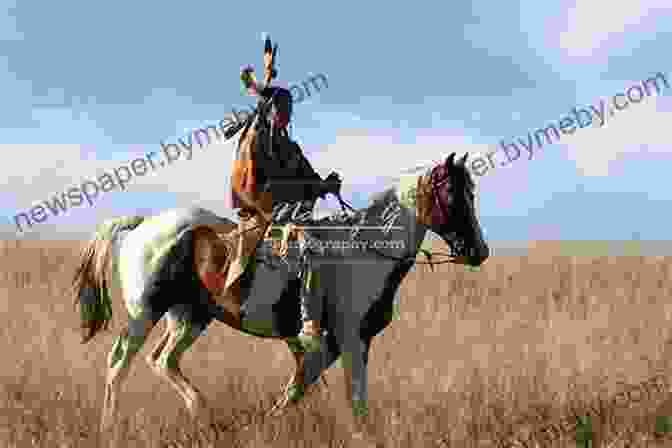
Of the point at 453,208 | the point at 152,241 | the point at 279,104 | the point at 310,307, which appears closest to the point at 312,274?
the point at 310,307

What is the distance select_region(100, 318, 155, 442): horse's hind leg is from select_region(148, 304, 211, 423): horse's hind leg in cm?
42

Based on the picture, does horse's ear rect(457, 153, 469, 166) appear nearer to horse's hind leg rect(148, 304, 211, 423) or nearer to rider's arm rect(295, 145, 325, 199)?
rider's arm rect(295, 145, 325, 199)

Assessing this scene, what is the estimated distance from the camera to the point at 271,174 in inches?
265

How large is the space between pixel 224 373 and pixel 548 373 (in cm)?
380

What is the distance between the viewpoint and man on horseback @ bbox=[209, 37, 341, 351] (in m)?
6.73

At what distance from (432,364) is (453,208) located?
317 centimetres

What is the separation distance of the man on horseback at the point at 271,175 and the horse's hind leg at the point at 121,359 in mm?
1085

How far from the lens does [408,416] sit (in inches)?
244

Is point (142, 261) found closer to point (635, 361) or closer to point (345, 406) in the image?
point (345, 406)

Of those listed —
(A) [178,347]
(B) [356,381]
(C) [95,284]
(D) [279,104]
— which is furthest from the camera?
(C) [95,284]

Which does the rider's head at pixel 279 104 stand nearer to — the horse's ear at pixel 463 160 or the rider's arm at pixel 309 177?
the rider's arm at pixel 309 177

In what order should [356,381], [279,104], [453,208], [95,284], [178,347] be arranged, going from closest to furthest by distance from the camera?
[356,381]
[453,208]
[279,104]
[178,347]
[95,284]

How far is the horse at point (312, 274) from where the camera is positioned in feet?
21.4

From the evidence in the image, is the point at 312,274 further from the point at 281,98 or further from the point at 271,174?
the point at 281,98
